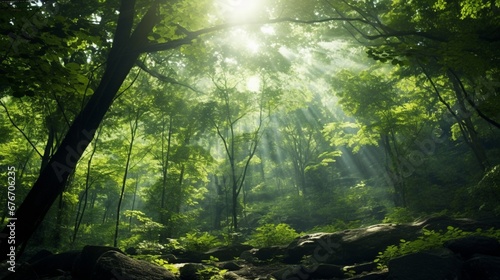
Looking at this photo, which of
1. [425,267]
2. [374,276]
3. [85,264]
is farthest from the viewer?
[374,276]

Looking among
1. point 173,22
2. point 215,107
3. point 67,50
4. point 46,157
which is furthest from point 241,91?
point 67,50

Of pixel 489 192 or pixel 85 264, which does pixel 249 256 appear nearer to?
pixel 85 264

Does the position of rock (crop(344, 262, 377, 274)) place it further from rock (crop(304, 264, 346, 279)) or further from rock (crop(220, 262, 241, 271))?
rock (crop(220, 262, 241, 271))

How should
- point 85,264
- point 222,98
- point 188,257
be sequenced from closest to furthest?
1. point 85,264
2. point 188,257
3. point 222,98

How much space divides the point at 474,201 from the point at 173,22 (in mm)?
13860

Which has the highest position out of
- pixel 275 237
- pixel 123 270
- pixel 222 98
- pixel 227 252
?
pixel 222 98

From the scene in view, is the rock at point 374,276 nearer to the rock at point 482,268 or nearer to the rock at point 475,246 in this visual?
the rock at point 482,268

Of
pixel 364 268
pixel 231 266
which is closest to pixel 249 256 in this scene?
pixel 231 266

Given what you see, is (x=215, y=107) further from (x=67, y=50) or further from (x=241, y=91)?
(x=67, y=50)

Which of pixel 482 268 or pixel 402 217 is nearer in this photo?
pixel 482 268

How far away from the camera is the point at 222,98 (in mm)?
17500

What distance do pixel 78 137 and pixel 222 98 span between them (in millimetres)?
14041

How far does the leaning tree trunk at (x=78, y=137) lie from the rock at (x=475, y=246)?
714 cm

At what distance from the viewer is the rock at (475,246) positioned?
611cm
